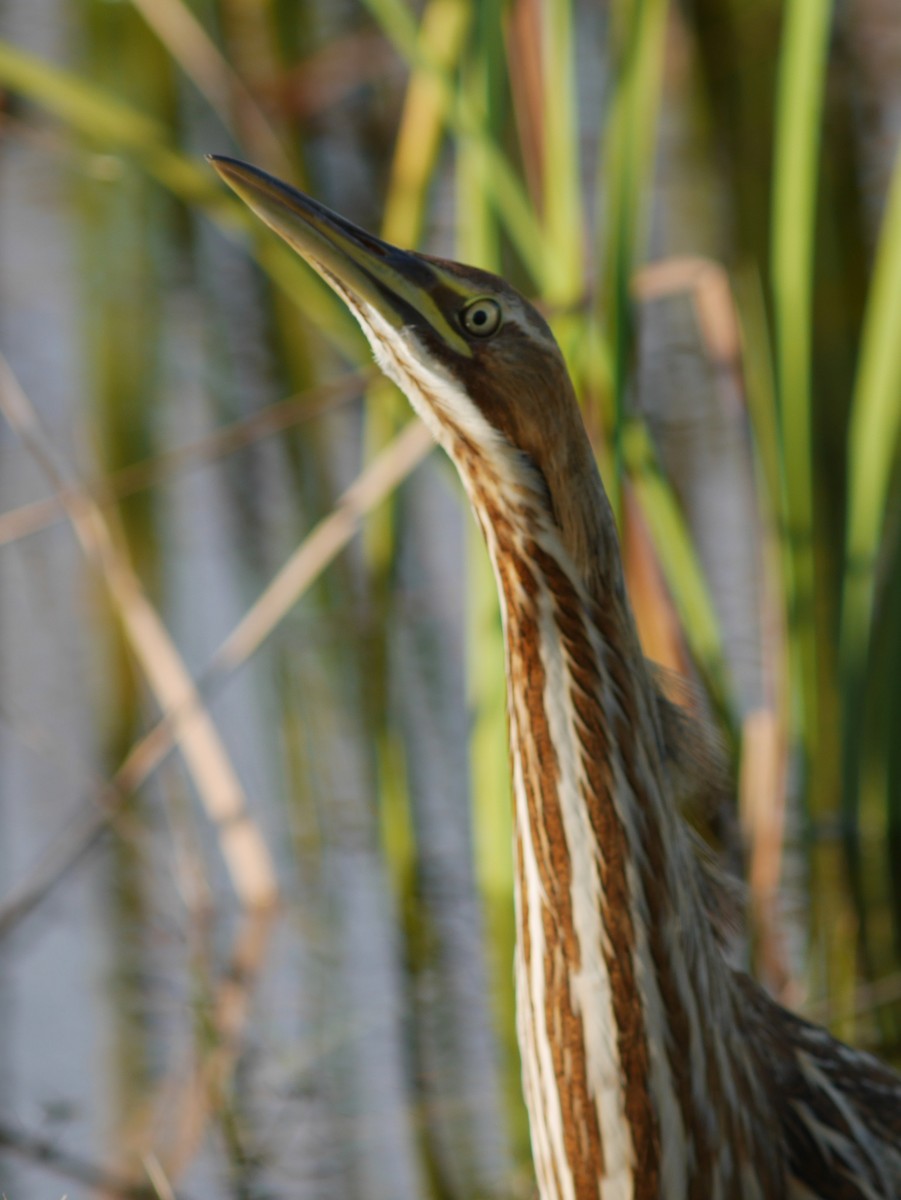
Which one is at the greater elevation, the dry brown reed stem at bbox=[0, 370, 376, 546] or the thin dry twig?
the dry brown reed stem at bbox=[0, 370, 376, 546]

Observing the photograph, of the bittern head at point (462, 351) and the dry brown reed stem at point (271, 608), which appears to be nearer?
the bittern head at point (462, 351)

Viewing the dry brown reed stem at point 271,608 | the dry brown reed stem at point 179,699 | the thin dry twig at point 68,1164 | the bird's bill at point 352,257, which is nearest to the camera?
the bird's bill at point 352,257

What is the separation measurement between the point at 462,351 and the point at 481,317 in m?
0.03

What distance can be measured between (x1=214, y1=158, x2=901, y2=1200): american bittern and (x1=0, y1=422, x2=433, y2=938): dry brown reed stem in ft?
3.90

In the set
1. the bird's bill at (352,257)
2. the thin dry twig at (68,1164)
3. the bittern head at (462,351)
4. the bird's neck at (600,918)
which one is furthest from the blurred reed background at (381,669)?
the bird's bill at (352,257)

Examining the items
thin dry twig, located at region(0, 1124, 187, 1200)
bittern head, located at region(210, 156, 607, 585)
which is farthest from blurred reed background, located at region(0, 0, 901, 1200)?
bittern head, located at region(210, 156, 607, 585)

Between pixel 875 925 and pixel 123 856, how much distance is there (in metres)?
1.23

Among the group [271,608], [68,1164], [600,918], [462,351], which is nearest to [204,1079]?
[68,1164]

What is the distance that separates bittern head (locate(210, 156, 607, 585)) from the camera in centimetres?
151

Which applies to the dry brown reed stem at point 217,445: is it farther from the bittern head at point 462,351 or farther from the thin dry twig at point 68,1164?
the bittern head at point 462,351

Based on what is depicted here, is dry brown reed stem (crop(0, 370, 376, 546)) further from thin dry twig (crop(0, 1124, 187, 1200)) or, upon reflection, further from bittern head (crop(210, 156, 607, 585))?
bittern head (crop(210, 156, 607, 585))

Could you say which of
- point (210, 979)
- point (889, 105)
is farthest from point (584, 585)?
point (889, 105)

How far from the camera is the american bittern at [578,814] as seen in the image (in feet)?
4.97

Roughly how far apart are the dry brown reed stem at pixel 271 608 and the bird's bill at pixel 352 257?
1.32 metres
